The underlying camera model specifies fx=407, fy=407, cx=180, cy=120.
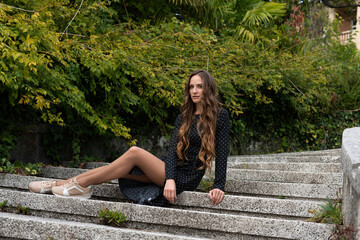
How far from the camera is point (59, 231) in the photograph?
2.55m

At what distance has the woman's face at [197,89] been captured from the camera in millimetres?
3191

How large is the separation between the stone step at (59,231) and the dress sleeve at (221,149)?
0.65m

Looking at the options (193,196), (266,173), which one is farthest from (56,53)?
(266,173)

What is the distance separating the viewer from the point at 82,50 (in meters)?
3.91

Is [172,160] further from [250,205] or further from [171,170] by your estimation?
[250,205]

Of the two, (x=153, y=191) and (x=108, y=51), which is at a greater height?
(x=108, y=51)

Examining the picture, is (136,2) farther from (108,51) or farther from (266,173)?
(266,173)

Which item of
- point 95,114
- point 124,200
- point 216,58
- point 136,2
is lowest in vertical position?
point 124,200

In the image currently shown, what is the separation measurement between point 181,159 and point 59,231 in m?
1.07

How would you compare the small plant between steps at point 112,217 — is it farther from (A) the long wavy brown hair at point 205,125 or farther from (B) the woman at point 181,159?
(A) the long wavy brown hair at point 205,125

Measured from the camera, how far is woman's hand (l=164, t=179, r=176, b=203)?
2.99 metres

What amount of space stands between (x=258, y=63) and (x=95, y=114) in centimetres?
333

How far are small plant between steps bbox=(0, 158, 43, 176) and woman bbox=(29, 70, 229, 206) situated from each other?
0.98 metres

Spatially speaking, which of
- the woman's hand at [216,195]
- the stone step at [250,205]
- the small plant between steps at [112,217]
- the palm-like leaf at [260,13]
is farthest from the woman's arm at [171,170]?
the palm-like leaf at [260,13]
